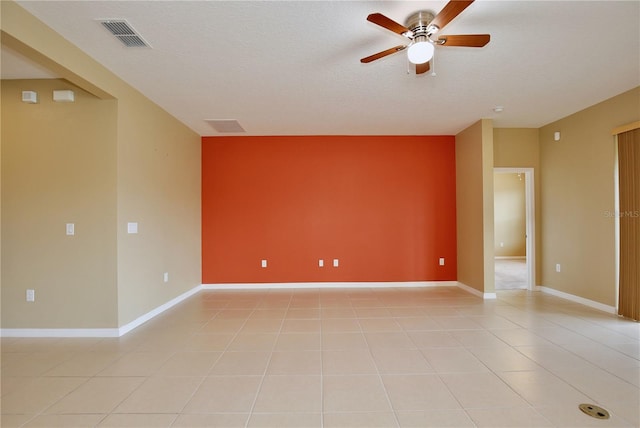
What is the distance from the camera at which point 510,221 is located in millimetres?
9422

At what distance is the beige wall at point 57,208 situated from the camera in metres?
3.07

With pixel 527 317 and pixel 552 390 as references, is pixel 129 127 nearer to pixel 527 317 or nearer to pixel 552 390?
pixel 552 390

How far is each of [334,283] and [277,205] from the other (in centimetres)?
181

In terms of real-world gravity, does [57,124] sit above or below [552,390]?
above

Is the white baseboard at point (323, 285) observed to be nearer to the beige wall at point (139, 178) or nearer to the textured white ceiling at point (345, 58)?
the beige wall at point (139, 178)

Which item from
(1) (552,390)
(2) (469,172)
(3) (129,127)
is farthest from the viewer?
(2) (469,172)

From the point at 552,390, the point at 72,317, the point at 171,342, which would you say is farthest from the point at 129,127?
the point at 552,390

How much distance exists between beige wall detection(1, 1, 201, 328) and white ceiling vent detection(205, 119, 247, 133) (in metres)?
0.51

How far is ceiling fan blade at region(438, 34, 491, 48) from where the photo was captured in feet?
6.76

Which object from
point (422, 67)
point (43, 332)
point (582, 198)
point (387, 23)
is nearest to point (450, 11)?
point (387, 23)

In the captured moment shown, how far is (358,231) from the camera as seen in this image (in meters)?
5.34

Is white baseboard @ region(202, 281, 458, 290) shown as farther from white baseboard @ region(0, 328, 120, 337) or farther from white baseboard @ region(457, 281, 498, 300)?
white baseboard @ region(0, 328, 120, 337)

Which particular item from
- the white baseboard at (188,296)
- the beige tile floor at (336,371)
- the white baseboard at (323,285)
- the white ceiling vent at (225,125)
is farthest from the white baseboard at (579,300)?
the white ceiling vent at (225,125)

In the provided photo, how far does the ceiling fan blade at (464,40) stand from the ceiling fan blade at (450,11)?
0.13 m
